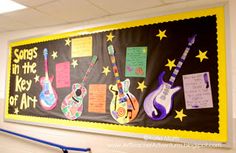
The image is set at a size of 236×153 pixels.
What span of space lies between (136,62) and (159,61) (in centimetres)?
25

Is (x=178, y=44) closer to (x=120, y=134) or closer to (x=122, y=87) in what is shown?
(x=122, y=87)

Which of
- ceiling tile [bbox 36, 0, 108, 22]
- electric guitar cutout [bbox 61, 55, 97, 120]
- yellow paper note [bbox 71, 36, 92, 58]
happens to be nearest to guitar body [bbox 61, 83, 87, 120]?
electric guitar cutout [bbox 61, 55, 97, 120]

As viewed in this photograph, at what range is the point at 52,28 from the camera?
9.61 ft

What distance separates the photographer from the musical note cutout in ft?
6.19

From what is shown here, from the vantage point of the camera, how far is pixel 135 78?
7.38 ft

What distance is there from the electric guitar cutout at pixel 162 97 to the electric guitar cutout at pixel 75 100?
2.56ft

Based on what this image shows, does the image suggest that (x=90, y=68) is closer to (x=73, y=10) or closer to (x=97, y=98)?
(x=97, y=98)

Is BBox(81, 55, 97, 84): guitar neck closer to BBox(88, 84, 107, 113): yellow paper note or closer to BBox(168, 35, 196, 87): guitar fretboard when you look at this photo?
BBox(88, 84, 107, 113): yellow paper note

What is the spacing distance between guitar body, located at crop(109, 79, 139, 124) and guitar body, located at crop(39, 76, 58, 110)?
2.79 feet

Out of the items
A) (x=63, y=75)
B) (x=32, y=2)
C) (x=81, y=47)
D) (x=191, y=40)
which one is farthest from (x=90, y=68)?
(x=191, y=40)

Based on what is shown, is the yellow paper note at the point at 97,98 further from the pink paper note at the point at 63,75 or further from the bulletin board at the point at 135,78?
the pink paper note at the point at 63,75

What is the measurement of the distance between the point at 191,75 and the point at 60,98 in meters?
1.58

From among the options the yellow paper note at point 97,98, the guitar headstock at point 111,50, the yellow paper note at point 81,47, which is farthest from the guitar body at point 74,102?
Result: the guitar headstock at point 111,50

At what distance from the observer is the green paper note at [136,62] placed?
7.29ft
